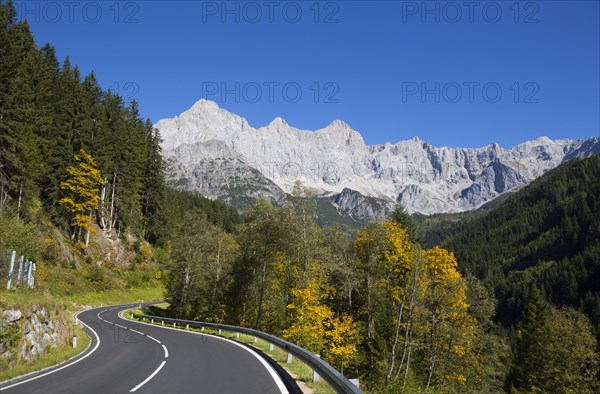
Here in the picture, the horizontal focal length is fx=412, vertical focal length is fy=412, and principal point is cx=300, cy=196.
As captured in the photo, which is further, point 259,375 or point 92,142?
point 92,142

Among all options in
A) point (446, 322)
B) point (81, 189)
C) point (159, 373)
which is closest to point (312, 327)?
point (446, 322)

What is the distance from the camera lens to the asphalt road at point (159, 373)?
11.3 metres

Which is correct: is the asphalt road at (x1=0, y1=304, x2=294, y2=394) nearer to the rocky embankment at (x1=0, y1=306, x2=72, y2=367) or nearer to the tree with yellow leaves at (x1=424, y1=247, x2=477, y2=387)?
the rocky embankment at (x1=0, y1=306, x2=72, y2=367)

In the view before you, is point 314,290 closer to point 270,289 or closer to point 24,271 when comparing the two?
point 270,289

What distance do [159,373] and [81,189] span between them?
149ft

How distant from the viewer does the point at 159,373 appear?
1352cm

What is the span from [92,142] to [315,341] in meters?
43.8

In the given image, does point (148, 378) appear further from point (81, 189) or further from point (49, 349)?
point (81, 189)

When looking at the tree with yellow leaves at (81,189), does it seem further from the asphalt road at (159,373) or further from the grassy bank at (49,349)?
the asphalt road at (159,373)

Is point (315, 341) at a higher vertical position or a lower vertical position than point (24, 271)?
lower

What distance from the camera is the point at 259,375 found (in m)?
13.4

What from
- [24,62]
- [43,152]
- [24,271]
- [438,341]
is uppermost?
[24,62]

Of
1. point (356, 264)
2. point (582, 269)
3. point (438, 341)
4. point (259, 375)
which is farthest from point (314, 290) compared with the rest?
point (582, 269)

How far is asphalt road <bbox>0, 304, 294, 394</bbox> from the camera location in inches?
443
